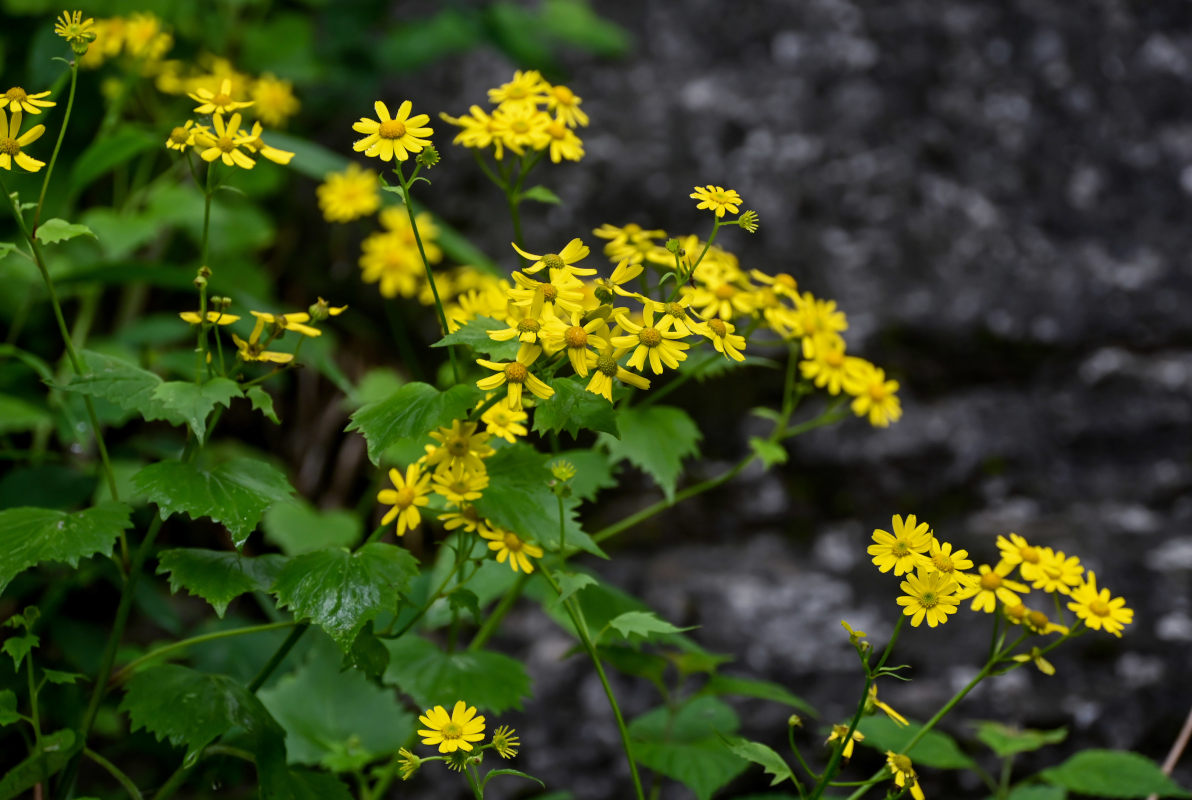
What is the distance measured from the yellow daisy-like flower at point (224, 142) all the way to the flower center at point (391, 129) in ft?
0.46

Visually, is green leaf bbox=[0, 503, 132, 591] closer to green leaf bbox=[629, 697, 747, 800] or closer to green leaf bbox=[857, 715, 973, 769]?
green leaf bbox=[629, 697, 747, 800]

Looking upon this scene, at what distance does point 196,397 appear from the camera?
3.20 feet

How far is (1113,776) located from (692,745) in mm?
575

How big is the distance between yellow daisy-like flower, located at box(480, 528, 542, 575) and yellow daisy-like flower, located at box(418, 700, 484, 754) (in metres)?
0.17

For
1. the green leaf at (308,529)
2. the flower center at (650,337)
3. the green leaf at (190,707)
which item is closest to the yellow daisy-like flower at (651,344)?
the flower center at (650,337)

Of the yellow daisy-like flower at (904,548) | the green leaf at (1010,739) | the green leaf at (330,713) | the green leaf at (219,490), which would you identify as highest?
the yellow daisy-like flower at (904,548)

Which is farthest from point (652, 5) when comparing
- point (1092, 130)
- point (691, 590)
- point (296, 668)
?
point (296, 668)

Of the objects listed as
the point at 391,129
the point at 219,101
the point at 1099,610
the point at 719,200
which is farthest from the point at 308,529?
the point at 1099,610

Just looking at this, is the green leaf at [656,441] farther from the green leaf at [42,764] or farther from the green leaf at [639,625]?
the green leaf at [42,764]

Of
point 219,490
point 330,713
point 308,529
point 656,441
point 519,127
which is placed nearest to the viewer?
point 219,490

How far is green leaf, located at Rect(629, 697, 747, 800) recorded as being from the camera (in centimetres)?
→ 120

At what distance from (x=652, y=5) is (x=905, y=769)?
2444mm

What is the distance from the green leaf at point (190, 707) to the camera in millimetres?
1010

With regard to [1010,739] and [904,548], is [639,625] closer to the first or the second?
[904,548]
